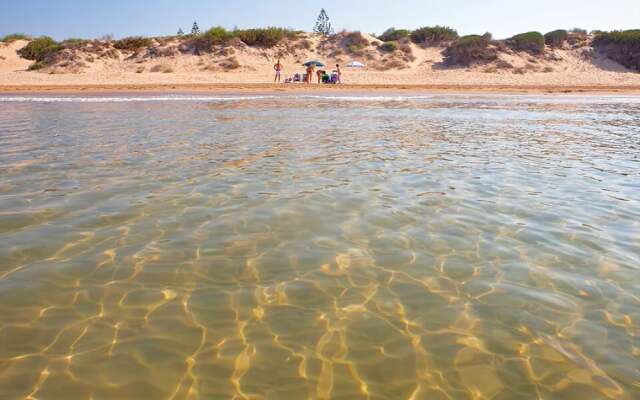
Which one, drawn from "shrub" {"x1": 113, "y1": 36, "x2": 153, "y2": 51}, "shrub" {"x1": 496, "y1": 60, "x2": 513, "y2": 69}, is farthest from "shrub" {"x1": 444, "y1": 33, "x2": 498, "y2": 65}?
"shrub" {"x1": 113, "y1": 36, "x2": 153, "y2": 51}

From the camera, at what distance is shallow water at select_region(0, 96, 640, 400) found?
2.52 m

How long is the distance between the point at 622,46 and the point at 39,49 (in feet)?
197

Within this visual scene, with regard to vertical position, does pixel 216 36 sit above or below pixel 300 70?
above

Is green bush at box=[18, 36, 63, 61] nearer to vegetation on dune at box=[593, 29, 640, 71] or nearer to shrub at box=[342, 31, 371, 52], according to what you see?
shrub at box=[342, 31, 371, 52]

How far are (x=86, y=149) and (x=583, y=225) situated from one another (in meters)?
8.54

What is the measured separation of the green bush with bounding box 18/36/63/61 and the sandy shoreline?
1585 centimetres

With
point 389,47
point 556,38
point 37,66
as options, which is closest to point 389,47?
point 389,47

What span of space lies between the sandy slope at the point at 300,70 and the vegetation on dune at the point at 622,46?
124 cm

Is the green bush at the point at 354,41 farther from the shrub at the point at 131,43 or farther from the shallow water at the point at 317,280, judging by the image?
the shallow water at the point at 317,280

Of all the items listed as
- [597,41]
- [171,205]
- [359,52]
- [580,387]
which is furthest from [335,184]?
[597,41]

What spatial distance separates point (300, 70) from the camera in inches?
1640

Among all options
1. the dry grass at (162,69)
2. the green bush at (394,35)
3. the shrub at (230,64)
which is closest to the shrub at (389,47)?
the green bush at (394,35)

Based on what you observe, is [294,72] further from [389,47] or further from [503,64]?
[503,64]

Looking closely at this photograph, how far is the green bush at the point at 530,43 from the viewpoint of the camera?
145ft
